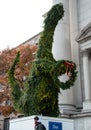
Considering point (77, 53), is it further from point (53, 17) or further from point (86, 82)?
point (53, 17)

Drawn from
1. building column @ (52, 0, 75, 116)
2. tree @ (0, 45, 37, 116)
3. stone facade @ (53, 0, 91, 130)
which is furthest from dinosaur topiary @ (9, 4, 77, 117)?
tree @ (0, 45, 37, 116)

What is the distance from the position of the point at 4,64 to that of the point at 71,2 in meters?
8.89

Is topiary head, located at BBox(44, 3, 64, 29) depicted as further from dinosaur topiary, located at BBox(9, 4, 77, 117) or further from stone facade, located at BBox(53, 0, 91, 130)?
stone facade, located at BBox(53, 0, 91, 130)

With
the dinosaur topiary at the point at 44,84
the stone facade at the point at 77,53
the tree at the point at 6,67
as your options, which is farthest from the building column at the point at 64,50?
the dinosaur topiary at the point at 44,84

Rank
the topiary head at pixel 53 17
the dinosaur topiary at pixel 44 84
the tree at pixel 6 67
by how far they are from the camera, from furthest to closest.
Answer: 1. the tree at pixel 6 67
2. the topiary head at pixel 53 17
3. the dinosaur topiary at pixel 44 84

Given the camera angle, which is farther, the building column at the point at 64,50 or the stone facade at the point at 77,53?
the building column at the point at 64,50

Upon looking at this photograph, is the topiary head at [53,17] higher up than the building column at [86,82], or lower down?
higher up

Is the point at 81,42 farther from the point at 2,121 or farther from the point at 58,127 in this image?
the point at 2,121

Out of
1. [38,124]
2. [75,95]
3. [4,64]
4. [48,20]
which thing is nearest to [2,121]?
[4,64]

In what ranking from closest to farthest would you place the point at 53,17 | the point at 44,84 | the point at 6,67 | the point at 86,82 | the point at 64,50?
1. the point at 44,84
2. the point at 53,17
3. the point at 86,82
4. the point at 64,50
5. the point at 6,67

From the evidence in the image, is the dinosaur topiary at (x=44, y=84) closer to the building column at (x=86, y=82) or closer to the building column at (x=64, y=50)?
the building column at (x=86, y=82)

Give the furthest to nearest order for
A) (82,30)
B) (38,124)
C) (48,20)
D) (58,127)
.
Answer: (82,30) < (48,20) < (58,127) < (38,124)

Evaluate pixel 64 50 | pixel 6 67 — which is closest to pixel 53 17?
pixel 64 50

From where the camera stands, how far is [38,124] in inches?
383
